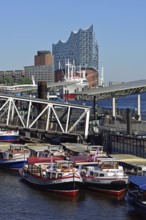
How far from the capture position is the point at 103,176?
5691 centimetres

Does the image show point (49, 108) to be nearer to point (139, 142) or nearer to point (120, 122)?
point (120, 122)

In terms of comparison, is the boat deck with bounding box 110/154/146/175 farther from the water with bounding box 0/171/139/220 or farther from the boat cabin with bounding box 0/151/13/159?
the boat cabin with bounding box 0/151/13/159

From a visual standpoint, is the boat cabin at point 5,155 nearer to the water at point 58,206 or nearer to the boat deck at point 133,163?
the water at point 58,206

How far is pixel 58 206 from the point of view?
53.3m

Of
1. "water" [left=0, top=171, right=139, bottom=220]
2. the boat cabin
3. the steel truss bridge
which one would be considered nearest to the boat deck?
"water" [left=0, top=171, right=139, bottom=220]

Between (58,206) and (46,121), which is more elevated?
(46,121)

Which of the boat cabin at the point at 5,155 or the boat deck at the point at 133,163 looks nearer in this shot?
the boat deck at the point at 133,163

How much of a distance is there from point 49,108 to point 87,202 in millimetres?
37438

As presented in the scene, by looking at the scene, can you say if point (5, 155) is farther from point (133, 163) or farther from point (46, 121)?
point (133, 163)

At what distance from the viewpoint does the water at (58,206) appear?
163 feet

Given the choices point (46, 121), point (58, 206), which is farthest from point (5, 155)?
point (58, 206)

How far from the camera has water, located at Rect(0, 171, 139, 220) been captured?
49531 mm

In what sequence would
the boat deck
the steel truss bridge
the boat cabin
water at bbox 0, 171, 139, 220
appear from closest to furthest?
water at bbox 0, 171, 139, 220 < the boat deck < the boat cabin < the steel truss bridge

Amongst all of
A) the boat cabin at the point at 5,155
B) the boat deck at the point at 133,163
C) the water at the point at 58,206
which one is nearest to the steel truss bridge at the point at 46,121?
the boat cabin at the point at 5,155
